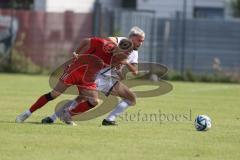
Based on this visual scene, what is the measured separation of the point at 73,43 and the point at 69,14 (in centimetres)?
138

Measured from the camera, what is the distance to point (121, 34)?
37000 mm

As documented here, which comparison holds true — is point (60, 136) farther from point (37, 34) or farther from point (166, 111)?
point (37, 34)

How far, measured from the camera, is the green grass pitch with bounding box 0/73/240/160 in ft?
A: 35.9

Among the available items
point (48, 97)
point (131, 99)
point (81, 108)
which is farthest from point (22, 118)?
point (131, 99)

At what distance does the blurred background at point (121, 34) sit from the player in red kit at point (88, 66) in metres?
22.0

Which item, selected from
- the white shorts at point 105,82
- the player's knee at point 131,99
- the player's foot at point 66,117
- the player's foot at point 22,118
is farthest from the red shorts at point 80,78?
the player's foot at point 22,118

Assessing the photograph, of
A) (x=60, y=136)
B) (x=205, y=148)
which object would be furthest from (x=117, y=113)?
(x=205, y=148)

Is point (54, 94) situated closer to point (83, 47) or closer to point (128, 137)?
point (83, 47)

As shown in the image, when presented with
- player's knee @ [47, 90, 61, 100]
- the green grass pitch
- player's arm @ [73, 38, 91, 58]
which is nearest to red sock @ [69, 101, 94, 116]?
the green grass pitch

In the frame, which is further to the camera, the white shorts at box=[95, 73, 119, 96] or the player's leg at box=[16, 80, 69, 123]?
the white shorts at box=[95, 73, 119, 96]

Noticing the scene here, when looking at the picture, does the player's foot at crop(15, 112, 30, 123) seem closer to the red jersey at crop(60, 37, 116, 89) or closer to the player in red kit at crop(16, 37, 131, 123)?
the player in red kit at crop(16, 37, 131, 123)

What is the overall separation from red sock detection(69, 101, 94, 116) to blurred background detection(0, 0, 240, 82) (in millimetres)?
21907

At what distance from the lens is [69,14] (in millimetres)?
37812

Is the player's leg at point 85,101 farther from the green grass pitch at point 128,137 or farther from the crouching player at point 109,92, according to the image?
the green grass pitch at point 128,137
